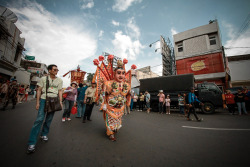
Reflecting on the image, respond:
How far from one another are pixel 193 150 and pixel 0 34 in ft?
65.4

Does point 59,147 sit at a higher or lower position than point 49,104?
lower

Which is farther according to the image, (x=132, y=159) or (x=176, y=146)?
(x=176, y=146)

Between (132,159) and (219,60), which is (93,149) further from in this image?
(219,60)

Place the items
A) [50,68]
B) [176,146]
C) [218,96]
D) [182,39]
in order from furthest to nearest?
[182,39]
[218,96]
[50,68]
[176,146]

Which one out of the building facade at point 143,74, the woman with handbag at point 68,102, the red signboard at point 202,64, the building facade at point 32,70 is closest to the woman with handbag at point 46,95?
the woman with handbag at point 68,102

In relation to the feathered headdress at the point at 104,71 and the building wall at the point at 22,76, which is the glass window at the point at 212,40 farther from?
the building wall at the point at 22,76

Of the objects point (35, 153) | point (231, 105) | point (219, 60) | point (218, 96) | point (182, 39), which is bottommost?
point (35, 153)

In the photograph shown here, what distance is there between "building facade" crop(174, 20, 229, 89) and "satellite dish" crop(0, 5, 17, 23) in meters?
23.5

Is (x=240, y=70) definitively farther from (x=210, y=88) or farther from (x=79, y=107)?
(x=79, y=107)

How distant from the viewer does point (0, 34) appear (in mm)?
12258

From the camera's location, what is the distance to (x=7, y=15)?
13430 mm

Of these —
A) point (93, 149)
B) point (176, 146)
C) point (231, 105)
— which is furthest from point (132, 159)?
point (231, 105)

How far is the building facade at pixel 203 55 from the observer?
1403 centimetres

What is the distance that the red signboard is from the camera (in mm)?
14195
